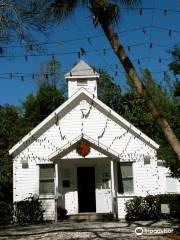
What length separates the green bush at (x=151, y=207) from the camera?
2045 centimetres

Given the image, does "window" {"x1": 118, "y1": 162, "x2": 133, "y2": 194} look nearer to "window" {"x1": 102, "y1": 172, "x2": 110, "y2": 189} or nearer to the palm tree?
"window" {"x1": 102, "y1": 172, "x2": 110, "y2": 189}

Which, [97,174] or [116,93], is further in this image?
[116,93]

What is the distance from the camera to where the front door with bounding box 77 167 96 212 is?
22422 mm

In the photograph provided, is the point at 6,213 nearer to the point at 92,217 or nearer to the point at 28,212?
the point at 28,212

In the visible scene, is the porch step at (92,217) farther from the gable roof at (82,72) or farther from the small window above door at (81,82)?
the gable roof at (82,72)

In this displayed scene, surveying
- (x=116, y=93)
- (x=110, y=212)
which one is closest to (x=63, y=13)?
(x=110, y=212)

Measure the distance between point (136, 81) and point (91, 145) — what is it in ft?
33.8

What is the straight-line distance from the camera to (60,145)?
22125 millimetres

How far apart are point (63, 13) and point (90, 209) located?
13.2m

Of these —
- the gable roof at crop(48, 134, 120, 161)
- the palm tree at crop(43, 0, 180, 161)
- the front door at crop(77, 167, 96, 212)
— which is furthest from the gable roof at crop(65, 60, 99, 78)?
the palm tree at crop(43, 0, 180, 161)

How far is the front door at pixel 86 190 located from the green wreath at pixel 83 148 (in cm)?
176

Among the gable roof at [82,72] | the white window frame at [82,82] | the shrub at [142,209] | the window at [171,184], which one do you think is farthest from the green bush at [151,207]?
the gable roof at [82,72]

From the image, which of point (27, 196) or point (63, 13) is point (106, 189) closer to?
point (27, 196)

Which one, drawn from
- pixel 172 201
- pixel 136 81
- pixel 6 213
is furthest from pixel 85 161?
pixel 136 81
